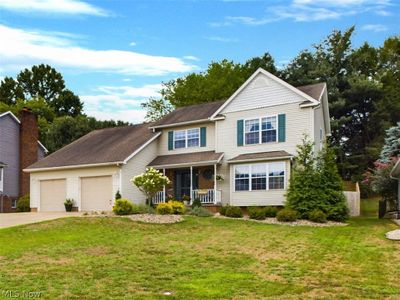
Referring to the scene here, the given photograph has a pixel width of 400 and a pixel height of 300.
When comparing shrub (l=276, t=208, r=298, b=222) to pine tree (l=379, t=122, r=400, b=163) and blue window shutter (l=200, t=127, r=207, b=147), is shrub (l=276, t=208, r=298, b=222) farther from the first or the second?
pine tree (l=379, t=122, r=400, b=163)

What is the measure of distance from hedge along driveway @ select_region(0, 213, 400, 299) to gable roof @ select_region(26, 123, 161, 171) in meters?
9.91

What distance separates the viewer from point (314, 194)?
2386 centimetres

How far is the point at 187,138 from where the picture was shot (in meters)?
31.4

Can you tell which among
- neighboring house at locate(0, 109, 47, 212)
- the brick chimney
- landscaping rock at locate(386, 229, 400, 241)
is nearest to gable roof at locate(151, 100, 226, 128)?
the brick chimney

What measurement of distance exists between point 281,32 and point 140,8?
6.40 m

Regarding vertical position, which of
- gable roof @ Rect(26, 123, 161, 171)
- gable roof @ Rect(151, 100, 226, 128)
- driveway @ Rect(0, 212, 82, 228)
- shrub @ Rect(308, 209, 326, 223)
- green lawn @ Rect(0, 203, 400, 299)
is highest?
gable roof @ Rect(151, 100, 226, 128)

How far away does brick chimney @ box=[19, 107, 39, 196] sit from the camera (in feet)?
131

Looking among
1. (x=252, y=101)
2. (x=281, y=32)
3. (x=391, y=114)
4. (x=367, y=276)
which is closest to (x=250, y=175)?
(x=252, y=101)

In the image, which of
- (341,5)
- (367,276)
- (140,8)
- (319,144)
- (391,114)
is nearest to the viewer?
(367,276)

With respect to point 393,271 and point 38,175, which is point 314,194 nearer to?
point 393,271

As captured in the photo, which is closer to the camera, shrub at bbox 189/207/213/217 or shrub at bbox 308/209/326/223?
shrub at bbox 308/209/326/223

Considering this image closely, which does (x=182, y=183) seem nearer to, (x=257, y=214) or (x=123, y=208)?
(x=123, y=208)

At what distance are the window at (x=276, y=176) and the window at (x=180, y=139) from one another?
6.34 m

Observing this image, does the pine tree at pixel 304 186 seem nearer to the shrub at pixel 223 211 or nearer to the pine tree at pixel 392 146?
the shrub at pixel 223 211
